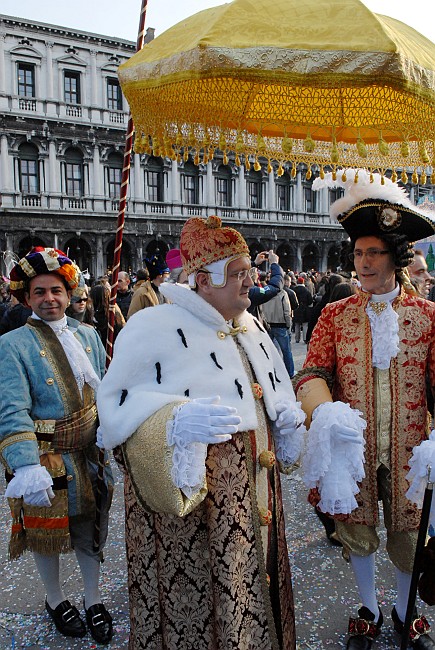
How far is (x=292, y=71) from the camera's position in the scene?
1.82 m

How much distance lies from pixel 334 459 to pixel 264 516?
41 cm

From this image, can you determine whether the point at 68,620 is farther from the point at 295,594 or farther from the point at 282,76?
the point at 282,76

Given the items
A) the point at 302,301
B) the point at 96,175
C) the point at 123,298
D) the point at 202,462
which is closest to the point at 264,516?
the point at 202,462

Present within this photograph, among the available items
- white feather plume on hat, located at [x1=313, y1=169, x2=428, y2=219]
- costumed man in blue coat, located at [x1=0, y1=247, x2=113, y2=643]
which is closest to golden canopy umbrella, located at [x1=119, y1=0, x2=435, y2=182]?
white feather plume on hat, located at [x1=313, y1=169, x2=428, y2=219]

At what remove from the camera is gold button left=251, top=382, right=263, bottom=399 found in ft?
7.16

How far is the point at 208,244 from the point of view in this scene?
2158mm

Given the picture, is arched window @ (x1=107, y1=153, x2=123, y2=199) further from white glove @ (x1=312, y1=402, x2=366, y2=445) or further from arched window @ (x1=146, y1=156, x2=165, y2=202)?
white glove @ (x1=312, y1=402, x2=366, y2=445)

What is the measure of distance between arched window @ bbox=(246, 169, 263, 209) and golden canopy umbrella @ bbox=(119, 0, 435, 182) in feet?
91.2

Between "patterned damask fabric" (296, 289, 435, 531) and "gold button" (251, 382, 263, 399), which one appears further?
"patterned damask fabric" (296, 289, 435, 531)

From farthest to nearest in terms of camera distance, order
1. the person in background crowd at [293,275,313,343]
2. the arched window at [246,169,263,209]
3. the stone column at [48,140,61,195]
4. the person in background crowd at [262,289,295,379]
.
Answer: the arched window at [246,169,263,209] < the stone column at [48,140,61,195] < the person in background crowd at [293,275,313,343] < the person in background crowd at [262,289,295,379]

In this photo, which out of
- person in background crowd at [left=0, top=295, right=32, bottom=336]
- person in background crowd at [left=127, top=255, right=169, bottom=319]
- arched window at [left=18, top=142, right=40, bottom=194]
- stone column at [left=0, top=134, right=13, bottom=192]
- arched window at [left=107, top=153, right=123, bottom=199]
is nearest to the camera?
person in background crowd at [left=127, top=255, right=169, bottom=319]

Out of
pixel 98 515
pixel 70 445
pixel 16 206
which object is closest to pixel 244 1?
pixel 70 445

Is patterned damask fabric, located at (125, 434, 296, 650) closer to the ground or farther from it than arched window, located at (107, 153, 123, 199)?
closer to the ground

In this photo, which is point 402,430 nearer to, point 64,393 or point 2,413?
point 64,393
